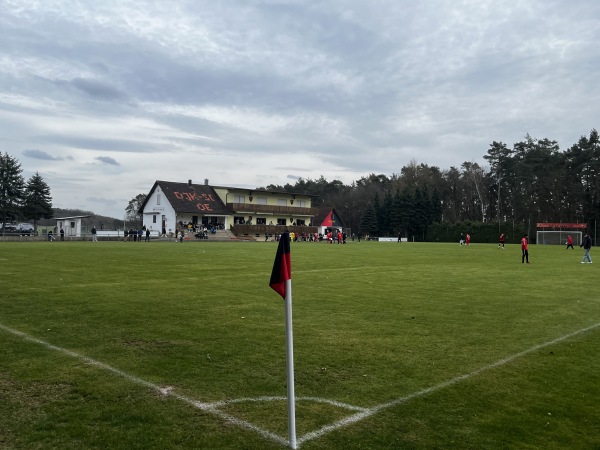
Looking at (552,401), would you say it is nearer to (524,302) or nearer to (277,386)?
(277,386)

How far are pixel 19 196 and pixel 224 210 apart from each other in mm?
32234

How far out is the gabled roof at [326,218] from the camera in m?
101

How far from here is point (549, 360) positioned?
710cm

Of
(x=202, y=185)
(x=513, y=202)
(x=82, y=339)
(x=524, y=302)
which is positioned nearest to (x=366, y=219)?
(x=513, y=202)

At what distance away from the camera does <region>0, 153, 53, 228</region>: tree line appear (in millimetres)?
73738

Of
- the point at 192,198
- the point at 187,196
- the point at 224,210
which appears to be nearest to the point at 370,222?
the point at 224,210

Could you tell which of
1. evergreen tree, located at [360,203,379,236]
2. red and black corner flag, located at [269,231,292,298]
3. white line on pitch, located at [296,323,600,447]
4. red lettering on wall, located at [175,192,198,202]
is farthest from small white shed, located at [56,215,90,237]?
red and black corner flag, located at [269,231,292,298]

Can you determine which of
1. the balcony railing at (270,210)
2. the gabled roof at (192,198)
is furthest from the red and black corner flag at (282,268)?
the balcony railing at (270,210)

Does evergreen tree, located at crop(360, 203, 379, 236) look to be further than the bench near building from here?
Yes

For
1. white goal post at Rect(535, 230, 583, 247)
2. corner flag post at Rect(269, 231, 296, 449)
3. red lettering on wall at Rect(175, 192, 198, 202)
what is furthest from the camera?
red lettering on wall at Rect(175, 192, 198, 202)

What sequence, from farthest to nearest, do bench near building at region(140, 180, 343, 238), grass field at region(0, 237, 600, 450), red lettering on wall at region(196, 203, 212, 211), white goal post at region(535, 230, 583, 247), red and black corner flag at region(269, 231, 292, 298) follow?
red lettering on wall at region(196, 203, 212, 211)
bench near building at region(140, 180, 343, 238)
white goal post at region(535, 230, 583, 247)
grass field at region(0, 237, 600, 450)
red and black corner flag at region(269, 231, 292, 298)

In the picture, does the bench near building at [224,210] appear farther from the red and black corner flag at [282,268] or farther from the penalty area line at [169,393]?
the red and black corner flag at [282,268]

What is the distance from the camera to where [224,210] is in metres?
82.3

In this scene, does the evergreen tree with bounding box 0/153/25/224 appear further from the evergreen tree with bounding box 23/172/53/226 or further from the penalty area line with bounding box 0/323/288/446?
the penalty area line with bounding box 0/323/288/446
